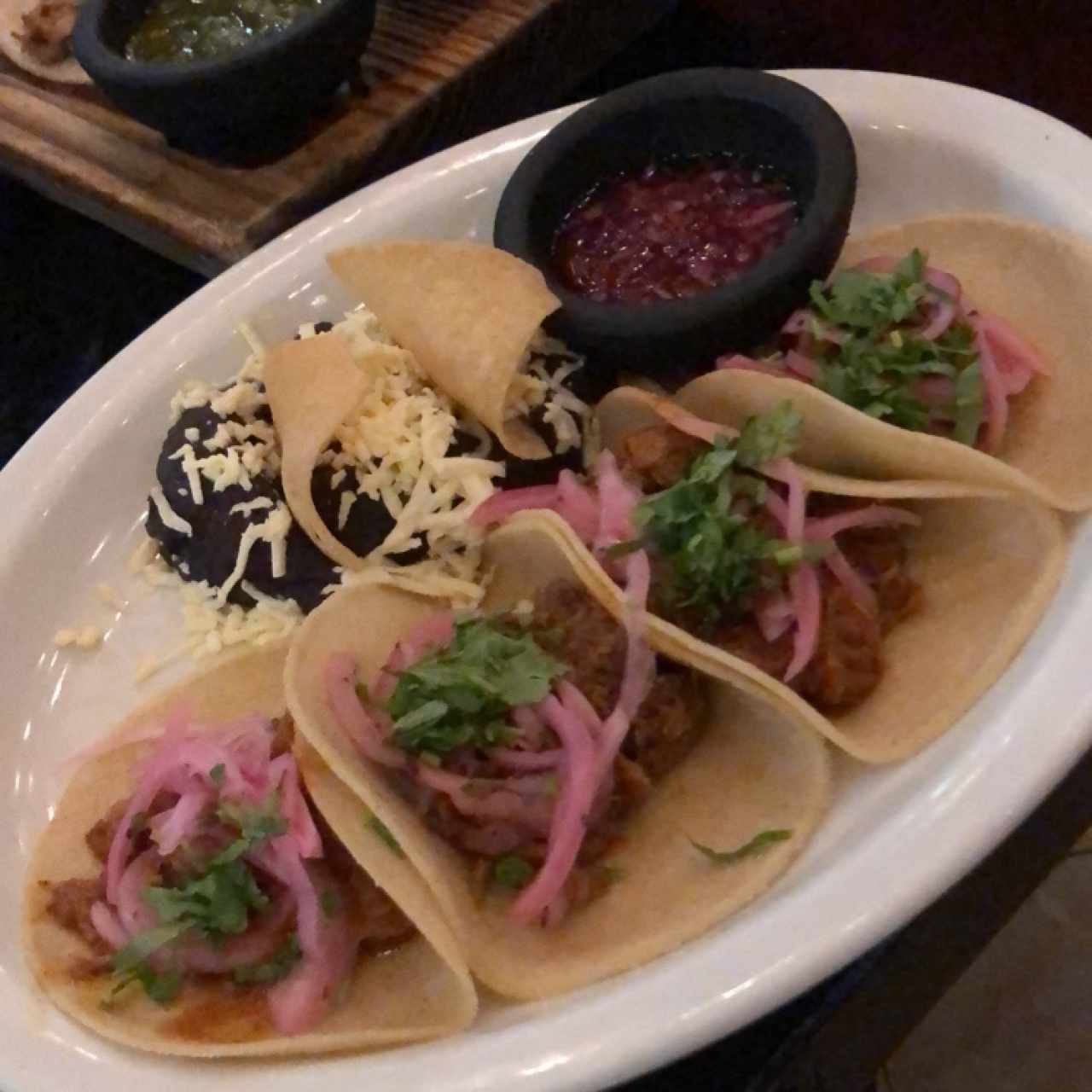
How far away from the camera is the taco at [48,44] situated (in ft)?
9.31

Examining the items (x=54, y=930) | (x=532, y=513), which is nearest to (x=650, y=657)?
(x=532, y=513)

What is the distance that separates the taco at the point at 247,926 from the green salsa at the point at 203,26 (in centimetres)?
155

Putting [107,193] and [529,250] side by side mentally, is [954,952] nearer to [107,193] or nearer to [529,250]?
[529,250]

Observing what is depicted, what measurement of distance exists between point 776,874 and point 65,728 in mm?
1220

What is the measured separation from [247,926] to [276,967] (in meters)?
0.07

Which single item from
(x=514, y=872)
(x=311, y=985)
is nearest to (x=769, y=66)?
(x=514, y=872)

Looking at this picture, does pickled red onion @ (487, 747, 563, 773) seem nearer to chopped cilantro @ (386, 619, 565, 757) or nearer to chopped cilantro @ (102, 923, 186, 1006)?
chopped cilantro @ (386, 619, 565, 757)

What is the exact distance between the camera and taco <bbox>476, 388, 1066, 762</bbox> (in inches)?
63.7

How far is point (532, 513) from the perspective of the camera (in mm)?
1842

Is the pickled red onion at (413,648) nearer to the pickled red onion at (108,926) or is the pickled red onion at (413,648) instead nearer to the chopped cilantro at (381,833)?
the chopped cilantro at (381,833)

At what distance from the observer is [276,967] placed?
1595mm

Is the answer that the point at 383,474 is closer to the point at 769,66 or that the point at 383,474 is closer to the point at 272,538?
the point at 272,538

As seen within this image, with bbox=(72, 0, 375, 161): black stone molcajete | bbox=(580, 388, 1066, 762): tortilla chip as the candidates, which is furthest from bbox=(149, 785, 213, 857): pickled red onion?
bbox=(72, 0, 375, 161): black stone molcajete

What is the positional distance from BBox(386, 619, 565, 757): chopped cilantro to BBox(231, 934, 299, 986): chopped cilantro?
0.30 metres
